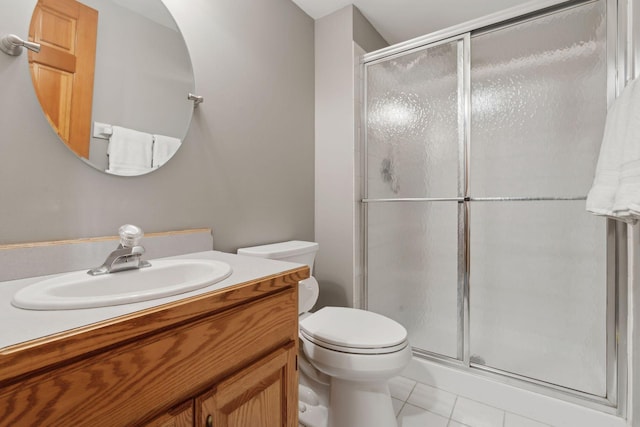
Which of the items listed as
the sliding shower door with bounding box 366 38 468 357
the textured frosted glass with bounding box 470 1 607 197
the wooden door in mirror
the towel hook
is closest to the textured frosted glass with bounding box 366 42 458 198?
the sliding shower door with bounding box 366 38 468 357

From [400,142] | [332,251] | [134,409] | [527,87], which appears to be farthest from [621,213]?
[134,409]

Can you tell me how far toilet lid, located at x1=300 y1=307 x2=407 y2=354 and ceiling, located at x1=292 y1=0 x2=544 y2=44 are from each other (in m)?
1.81

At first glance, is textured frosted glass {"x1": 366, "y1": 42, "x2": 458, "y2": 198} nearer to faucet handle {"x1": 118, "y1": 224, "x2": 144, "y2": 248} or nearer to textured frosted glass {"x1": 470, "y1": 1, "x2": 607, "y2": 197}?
textured frosted glass {"x1": 470, "y1": 1, "x2": 607, "y2": 197}

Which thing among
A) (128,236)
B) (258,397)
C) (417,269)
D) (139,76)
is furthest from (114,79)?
(417,269)

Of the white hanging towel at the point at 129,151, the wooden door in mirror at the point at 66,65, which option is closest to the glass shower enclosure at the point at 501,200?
the white hanging towel at the point at 129,151

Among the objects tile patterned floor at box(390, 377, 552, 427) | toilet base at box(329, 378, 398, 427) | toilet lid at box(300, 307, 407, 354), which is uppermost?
toilet lid at box(300, 307, 407, 354)

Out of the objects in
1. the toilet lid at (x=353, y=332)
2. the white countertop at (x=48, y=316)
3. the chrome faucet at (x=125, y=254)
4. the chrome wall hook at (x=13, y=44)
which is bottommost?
the toilet lid at (x=353, y=332)

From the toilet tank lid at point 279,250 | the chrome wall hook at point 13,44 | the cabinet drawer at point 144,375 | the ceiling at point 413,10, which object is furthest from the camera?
the ceiling at point 413,10

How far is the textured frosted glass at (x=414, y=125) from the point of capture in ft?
5.37

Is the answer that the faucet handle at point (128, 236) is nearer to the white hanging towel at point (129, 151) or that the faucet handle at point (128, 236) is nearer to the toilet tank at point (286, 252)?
the white hanging towel at point (129, 151)

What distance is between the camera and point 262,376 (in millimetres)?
725

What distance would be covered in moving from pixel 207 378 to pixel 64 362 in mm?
257

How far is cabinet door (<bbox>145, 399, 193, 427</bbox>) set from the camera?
0.52 meters

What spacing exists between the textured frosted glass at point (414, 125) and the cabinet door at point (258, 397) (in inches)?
49.6
